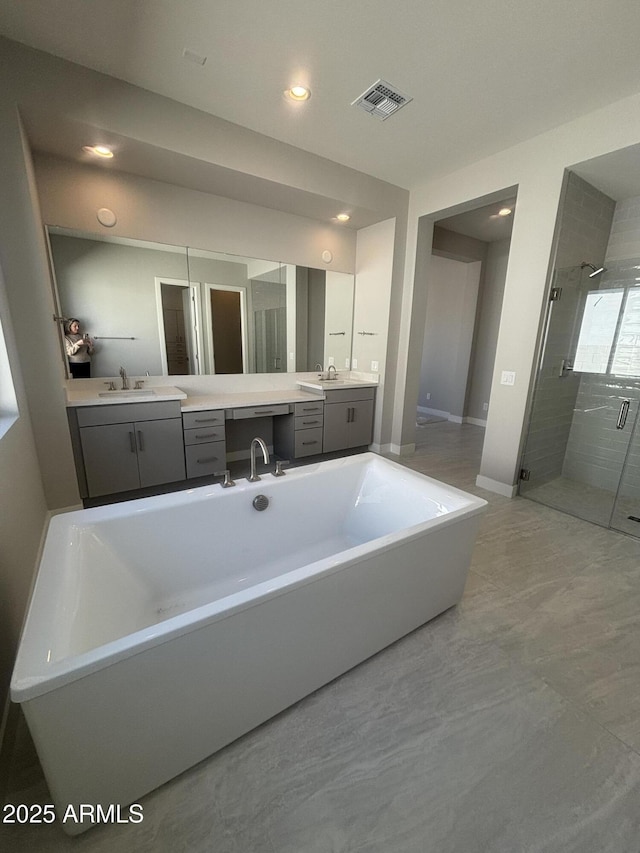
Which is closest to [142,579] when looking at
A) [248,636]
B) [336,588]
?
[248,636]

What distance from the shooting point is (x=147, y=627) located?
44.7 inches

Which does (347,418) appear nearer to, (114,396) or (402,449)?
(402,449)

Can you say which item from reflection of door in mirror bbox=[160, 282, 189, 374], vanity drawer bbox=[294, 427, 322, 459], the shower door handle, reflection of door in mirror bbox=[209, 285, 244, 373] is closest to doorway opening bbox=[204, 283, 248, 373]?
reflection of door in mirror bbox=[209, 285, 244, 373]

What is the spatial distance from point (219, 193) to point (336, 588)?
3.36m

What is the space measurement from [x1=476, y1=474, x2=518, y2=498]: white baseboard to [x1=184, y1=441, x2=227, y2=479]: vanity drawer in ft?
8.03

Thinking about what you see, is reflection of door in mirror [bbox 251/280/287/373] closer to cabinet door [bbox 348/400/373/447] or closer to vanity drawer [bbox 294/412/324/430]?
vanity drawer [bbox 294/412/324/430]

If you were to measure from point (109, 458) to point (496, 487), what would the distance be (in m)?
3.32

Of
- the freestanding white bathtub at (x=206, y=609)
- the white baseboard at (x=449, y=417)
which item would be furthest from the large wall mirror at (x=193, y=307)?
the white baseboard at (x=449, y=417)

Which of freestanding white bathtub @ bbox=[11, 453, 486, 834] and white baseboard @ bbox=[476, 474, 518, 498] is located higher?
freestanding white bathtub @ bbox=[11, 453, 486, 834]

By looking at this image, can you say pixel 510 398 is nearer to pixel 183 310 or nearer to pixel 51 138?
pixel 183 310

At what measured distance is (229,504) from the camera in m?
1.79

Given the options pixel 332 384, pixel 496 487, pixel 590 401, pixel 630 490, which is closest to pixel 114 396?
pixel 332 384

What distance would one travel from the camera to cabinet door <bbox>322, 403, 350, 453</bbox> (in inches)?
147

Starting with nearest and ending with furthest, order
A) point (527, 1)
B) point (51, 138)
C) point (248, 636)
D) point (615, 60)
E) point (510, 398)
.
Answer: point (248, 636), point (527, 1), point (615, 60), point (51, 138), point (510, 398)
